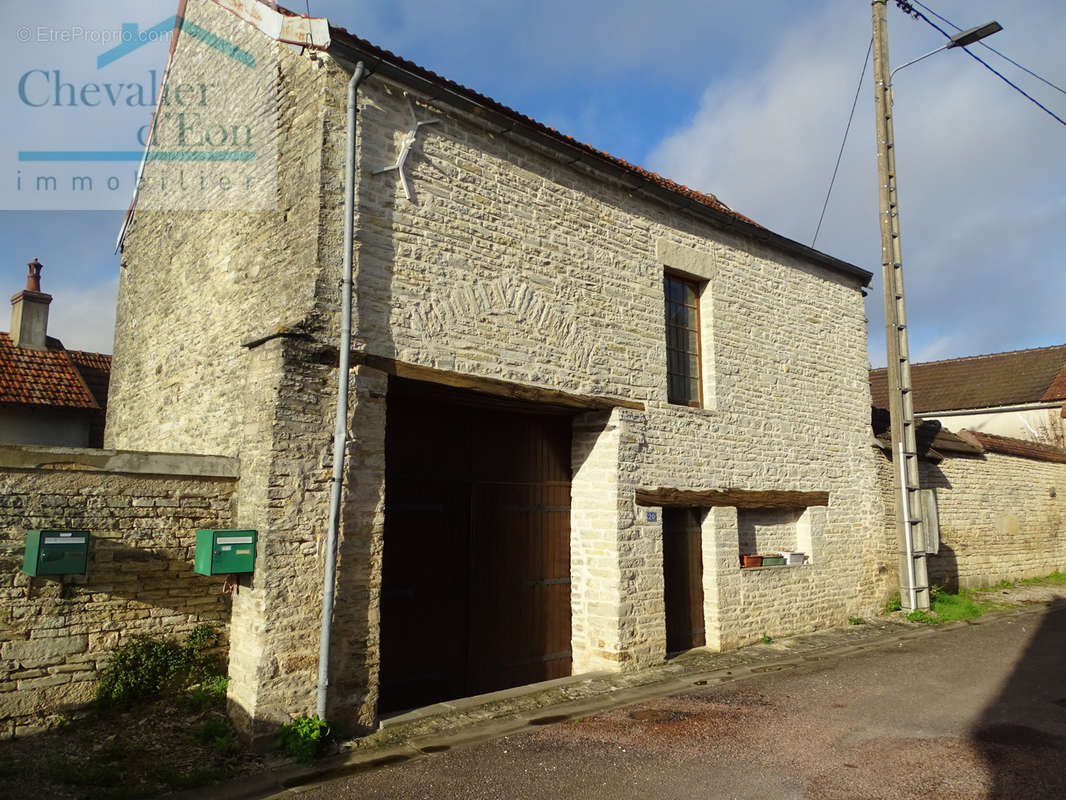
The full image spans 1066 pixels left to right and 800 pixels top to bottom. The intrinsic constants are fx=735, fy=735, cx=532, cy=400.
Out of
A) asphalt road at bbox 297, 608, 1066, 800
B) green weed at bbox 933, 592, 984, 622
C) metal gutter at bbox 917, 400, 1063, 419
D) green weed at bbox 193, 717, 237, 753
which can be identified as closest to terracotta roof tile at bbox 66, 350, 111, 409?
green weed at bbox 193, 717, 237, 753

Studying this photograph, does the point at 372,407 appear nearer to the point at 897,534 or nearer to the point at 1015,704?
the point at 1015,704

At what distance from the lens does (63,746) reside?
5.03 metres

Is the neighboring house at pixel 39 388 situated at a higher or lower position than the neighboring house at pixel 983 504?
higher

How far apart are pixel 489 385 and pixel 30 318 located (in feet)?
35.8

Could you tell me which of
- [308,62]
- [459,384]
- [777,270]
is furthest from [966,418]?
[308,62]

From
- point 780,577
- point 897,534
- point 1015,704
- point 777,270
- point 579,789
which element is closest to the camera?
point 579,789

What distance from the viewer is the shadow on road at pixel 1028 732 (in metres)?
4.78

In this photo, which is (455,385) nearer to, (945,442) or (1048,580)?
(945,442)

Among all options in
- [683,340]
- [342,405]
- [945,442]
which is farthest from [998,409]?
[342,405]

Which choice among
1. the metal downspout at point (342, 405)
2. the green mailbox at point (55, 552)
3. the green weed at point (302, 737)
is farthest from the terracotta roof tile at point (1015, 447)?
the green mailbox at point (55, 552)

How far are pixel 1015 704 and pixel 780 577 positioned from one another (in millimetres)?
3538

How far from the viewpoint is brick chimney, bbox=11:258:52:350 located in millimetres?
13375

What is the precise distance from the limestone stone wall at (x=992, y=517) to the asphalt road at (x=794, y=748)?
206 inches

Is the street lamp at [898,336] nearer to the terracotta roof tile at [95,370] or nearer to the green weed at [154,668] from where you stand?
the green weed at [154,668]
